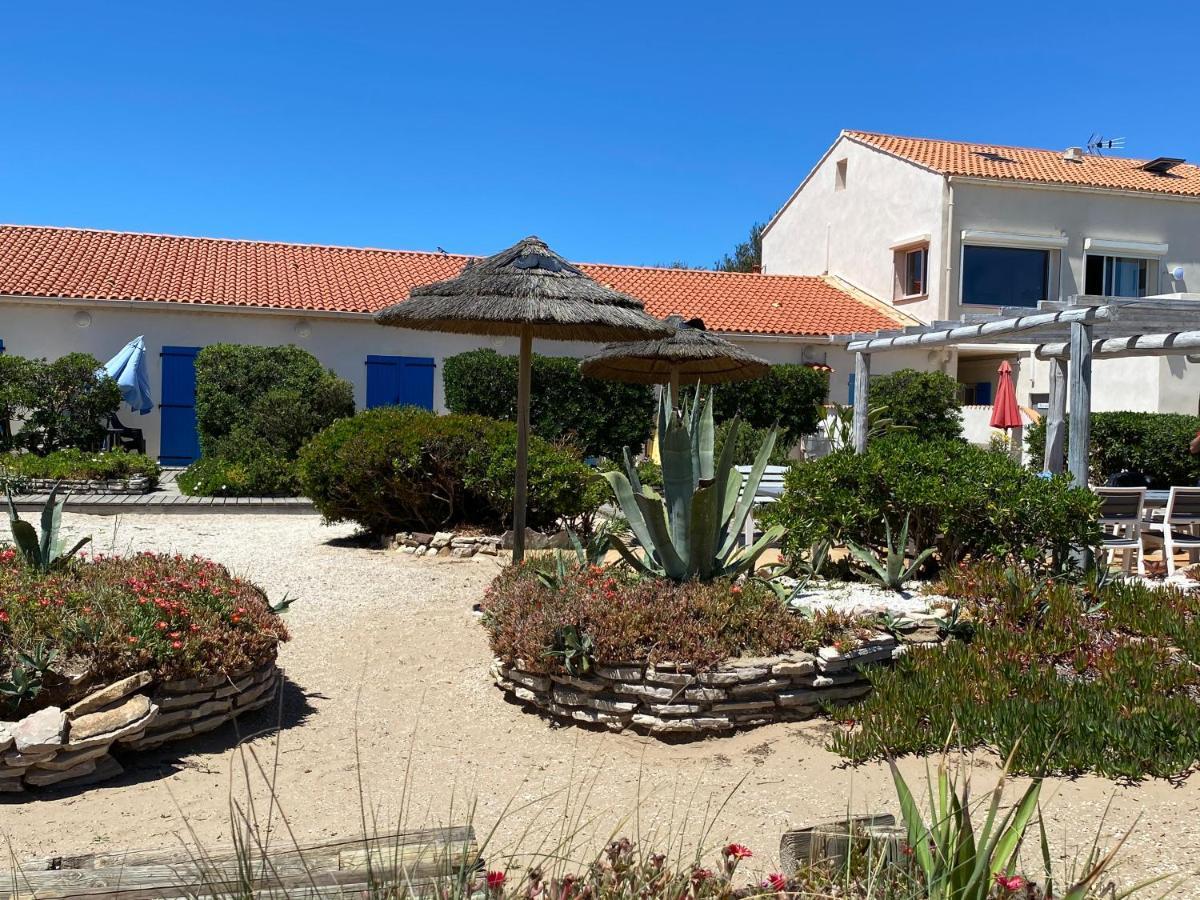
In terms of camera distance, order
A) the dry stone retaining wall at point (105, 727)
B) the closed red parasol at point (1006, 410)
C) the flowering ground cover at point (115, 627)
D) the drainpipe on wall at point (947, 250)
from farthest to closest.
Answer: the drainpipe on wall at point (947, 250) < the closed red parasol at point (1006, 410) < the flowering ground cover at point (115, 627) < the dry stone retaining wall at point (105, 727)

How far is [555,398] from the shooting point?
653 inches

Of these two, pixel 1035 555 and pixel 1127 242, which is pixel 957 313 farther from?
pixel 1035 555

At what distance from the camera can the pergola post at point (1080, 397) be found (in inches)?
329

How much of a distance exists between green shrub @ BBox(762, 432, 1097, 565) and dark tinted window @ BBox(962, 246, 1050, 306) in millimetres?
15617

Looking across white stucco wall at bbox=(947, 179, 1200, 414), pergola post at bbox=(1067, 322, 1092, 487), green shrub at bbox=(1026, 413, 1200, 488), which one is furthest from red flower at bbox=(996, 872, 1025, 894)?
white stucco wall at bbox=(947, 179, 1200, 414)

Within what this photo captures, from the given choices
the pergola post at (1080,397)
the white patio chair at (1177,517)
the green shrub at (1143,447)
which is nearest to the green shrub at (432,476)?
the pergola post at (1080,397)

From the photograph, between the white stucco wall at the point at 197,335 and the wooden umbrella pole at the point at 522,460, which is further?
the white stucco wall at the point at 197,335

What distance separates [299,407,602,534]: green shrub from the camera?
9.30 meters

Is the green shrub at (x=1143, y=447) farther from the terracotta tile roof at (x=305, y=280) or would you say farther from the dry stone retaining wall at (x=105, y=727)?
the dry stone retaining wall at (x=105, y=727)

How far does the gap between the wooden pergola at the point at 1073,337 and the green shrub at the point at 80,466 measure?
28.5ft

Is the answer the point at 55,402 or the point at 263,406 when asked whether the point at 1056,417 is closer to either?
the point at 263,406

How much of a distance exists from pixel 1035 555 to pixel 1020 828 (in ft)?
15.1

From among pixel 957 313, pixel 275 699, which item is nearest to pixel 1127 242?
pixel 957 313

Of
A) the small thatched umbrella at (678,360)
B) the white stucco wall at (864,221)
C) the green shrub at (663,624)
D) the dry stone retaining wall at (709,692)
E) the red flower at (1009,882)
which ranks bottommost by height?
the dry stone retaining wall at (709,692)
